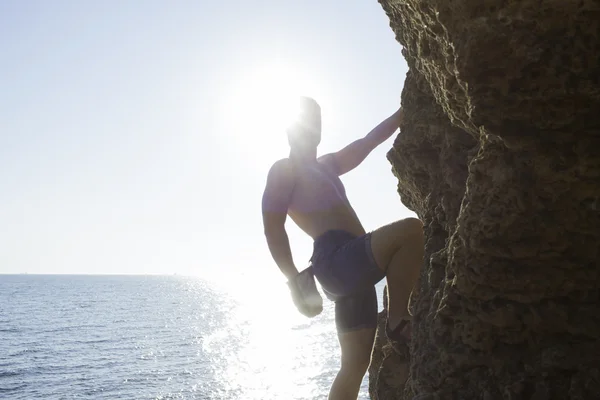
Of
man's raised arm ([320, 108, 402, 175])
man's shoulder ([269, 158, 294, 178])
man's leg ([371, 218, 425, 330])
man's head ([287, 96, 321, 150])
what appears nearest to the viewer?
man's leg ([371, 218, 425, 330])

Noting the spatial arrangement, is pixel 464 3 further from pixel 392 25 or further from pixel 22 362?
pixel 22 362

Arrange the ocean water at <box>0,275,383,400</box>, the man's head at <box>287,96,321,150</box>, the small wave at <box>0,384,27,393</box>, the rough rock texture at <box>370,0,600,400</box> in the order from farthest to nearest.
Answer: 1. the ocean water at <box>0,275,383,400</box>
2. the small wave at <box>0,384,27,393</box>
3. the man's head at <box>287,96,321,150</box>
4. the rough rock texture at <box>370,0,600,400</box>

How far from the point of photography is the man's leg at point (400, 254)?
4.21 m

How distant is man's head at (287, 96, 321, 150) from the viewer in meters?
4.90

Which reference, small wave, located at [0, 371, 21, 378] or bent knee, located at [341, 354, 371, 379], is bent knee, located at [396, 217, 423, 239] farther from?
small wave, located at [0, 371, 21, 378]

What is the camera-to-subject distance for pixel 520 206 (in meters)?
3.09

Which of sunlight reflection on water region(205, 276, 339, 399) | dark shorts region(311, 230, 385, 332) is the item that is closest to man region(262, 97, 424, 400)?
dark shorts region(311, 230, 385, 332)

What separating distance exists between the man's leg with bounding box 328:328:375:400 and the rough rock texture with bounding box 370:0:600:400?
2.61 ft

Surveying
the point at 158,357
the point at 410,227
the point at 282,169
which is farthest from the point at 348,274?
the point at 158,357

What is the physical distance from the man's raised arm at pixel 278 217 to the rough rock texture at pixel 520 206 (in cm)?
143

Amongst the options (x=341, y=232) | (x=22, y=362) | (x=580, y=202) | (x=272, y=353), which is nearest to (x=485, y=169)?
(x=580, y=202)

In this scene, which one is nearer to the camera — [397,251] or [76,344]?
[397,251]

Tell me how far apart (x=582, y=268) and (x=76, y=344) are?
2235 inches

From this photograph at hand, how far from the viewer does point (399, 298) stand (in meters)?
4.48
